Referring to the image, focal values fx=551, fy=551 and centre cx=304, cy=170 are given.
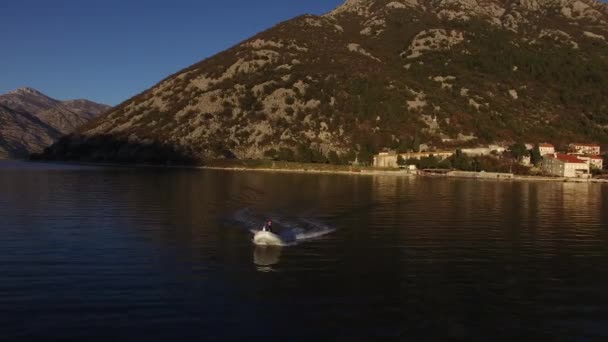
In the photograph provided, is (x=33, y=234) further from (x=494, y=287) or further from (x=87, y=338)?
(x=494, y=287)

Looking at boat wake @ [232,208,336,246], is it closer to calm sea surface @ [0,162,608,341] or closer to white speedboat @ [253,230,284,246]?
calm sea surface @ [0,162,608,341]

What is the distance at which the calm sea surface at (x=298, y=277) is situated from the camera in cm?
2584

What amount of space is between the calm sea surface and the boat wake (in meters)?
0.23

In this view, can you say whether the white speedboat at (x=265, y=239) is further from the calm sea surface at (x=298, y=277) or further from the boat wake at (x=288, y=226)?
the boat wake at (x=288, y=226)

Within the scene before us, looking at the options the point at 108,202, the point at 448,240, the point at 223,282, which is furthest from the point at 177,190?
the point at 223,282

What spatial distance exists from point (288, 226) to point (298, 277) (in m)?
22.9

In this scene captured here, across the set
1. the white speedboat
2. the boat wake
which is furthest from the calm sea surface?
the white speedboat

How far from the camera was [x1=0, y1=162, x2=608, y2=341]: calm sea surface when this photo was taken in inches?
1017

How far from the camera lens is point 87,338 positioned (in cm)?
2370

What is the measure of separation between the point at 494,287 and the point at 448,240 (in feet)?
55.8

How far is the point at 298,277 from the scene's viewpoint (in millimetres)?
34844

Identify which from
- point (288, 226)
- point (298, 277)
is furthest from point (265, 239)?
point (288, 226)

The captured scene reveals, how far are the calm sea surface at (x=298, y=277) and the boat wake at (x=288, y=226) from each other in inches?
8.9

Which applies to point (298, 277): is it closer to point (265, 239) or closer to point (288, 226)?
point (265, 239)
